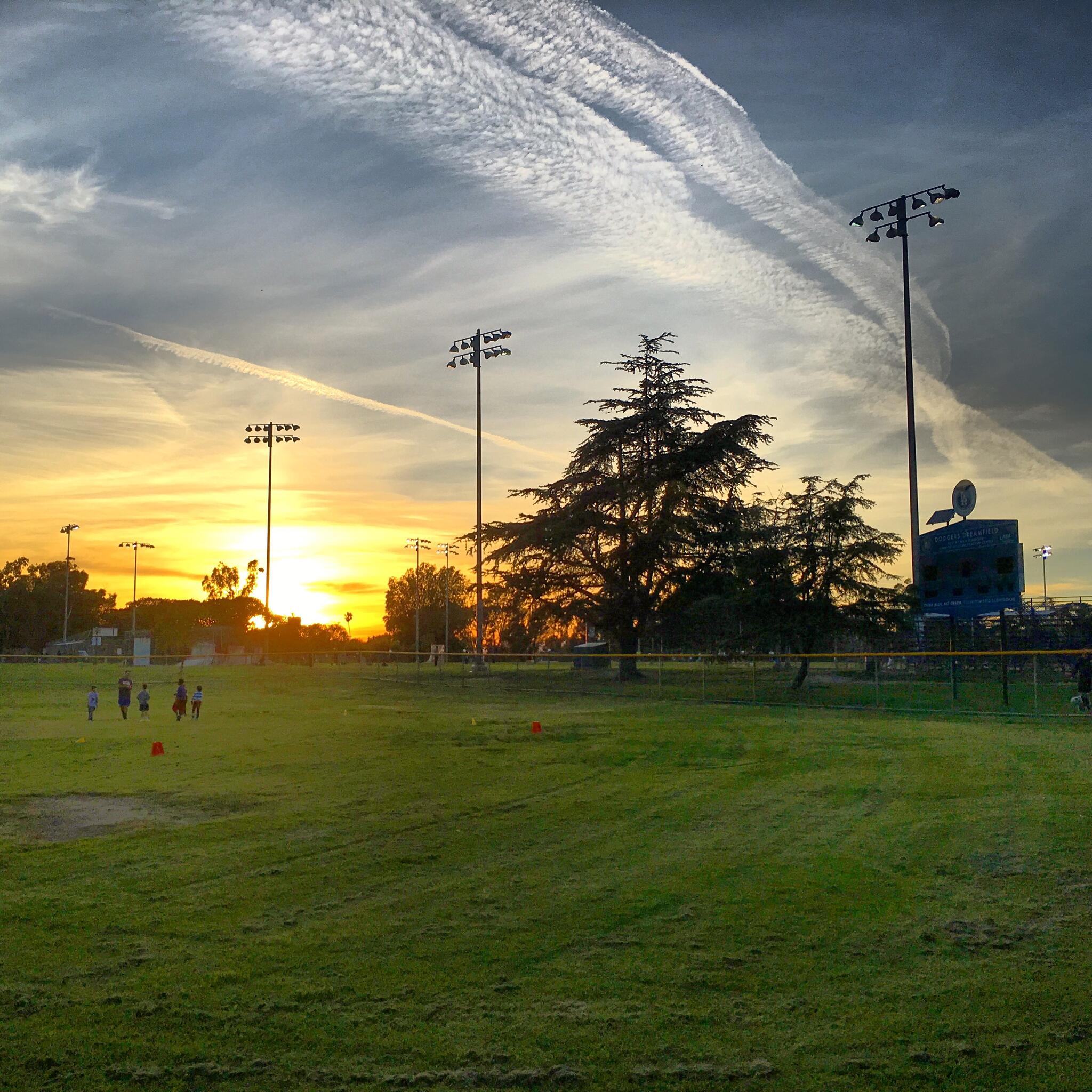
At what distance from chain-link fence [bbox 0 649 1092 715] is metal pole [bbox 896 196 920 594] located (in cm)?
566

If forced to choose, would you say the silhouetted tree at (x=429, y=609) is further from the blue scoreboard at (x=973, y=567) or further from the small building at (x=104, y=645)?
the blue scoreboard at (x=973, y=567)

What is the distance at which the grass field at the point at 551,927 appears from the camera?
559cm

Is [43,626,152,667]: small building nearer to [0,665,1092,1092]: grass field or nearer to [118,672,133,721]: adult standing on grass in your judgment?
[118,672,133,721]: adult standing on grass

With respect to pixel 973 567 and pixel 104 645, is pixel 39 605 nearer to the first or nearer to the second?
pixel 104 645

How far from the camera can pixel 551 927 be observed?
7.86m

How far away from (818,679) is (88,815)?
34.3 meters

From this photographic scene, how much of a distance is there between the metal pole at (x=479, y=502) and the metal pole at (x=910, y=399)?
856 inches

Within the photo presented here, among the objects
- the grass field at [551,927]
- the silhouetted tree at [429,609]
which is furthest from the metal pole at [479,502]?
the silhouetted tree at [429,609]

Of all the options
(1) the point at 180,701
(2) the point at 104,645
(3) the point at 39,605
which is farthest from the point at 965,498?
(3) the point at 39,605

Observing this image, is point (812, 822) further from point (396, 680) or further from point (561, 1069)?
point (396, 680)

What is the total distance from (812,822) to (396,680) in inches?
1637

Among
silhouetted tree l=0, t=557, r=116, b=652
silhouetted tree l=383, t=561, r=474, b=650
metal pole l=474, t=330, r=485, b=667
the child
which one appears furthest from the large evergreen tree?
silhouetted tree l=0, t=557, r=116, b=652

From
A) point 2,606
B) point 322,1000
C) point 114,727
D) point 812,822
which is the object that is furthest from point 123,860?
point 2,606

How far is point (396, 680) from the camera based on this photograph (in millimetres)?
51906
